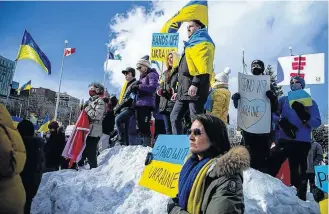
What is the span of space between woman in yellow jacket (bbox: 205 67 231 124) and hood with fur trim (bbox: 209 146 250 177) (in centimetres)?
296

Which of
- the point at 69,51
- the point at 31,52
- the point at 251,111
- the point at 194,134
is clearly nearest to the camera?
the point at 194,134

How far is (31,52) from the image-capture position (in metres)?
11.4

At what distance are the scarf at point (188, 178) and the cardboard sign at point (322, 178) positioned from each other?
6.28 feet

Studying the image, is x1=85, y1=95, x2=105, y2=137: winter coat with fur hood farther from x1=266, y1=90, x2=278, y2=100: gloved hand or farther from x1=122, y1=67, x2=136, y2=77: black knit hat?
x1=266, y1=90, x2=278, y2=100: gloved hand

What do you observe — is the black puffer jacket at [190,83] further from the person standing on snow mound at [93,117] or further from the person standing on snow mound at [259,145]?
the person standing on snow mound at [93,117]

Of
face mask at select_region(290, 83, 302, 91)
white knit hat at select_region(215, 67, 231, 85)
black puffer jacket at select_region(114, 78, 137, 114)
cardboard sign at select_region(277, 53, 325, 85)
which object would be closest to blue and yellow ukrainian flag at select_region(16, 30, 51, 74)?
black puffer jacket at select_region(114, 78, 137, 114)

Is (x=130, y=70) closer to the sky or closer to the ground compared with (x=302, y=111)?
closer to the sky

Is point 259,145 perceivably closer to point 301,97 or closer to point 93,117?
point 301,97

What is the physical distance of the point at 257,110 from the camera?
525 cm

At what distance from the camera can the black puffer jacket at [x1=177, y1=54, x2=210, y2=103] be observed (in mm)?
4762

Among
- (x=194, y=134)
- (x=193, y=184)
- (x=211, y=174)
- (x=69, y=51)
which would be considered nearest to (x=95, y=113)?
(x=194, y=134)

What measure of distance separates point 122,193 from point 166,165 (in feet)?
3.62

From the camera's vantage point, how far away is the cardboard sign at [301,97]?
521 centimetres

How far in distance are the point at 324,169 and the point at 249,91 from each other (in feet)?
6.22
